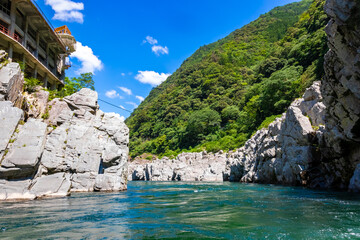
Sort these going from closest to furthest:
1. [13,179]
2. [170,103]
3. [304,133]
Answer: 1. [13,179]
2. [304,133]
3. [170,103]

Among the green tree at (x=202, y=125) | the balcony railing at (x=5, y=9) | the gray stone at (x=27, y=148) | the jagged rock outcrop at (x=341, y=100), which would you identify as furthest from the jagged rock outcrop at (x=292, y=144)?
the green tree at (x=202, y=125)

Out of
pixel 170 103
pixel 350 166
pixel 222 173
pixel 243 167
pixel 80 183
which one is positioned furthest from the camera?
Answer: pixel 170 103

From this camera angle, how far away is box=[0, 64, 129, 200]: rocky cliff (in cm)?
1364

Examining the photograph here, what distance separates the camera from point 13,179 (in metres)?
13.5

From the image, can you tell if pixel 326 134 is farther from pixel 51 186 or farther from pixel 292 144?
pixel 51 186

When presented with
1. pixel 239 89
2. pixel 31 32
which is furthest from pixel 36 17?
pixel 239 89

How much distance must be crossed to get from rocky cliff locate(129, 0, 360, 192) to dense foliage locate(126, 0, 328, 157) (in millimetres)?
16981

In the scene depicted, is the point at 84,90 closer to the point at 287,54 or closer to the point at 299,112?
the point at 299,112

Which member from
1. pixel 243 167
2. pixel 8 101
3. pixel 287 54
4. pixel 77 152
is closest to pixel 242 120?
pixel 287 54

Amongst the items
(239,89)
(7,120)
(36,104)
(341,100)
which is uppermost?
(239,89)

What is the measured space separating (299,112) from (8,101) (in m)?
23.7

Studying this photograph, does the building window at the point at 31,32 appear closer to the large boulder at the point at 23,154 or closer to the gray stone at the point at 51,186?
Result: the large boulder at the point at 23,154

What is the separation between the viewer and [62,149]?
59.1 ft

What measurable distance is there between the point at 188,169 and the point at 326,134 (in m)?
29.5
